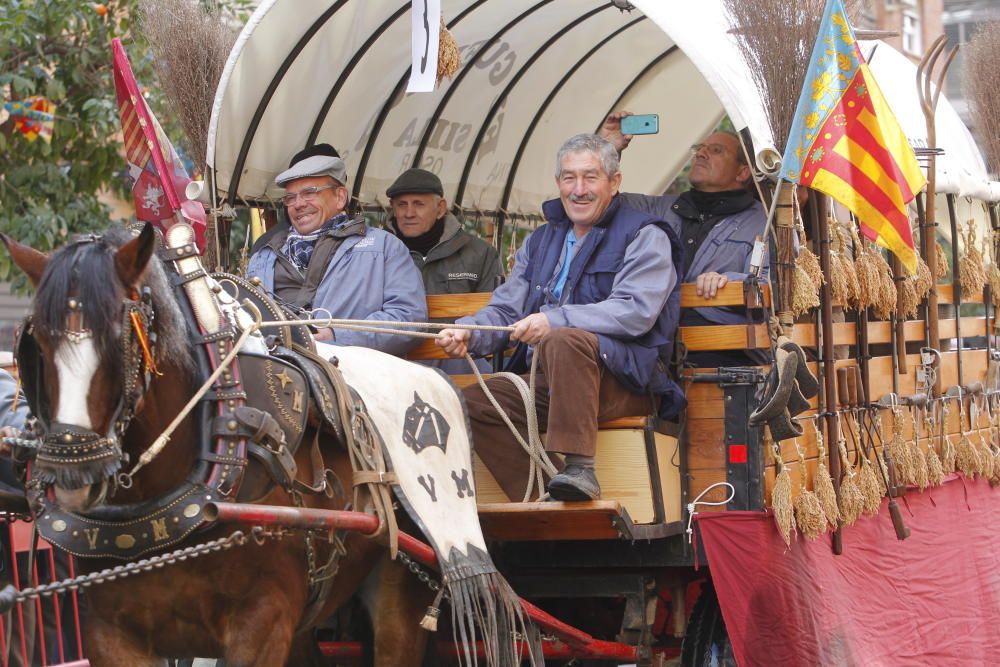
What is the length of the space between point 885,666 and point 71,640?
12.2ft

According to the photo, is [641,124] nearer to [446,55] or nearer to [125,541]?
[446,55]

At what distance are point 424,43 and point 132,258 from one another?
2.32m

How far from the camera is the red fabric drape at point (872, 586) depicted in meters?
5.34

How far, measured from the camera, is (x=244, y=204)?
6.70 m

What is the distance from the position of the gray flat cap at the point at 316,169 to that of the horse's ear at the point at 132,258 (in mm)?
2485

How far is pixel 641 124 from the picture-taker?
Answer: 6949 millimetres

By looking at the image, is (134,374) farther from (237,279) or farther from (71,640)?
(71,640)

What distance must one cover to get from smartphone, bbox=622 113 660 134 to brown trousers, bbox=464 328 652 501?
193 centimetres

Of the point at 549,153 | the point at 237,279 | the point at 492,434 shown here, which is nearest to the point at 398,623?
the point at 492,434

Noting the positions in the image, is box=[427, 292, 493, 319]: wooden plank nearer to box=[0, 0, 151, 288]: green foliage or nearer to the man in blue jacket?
the man in blue jacket

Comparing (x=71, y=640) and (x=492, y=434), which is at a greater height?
(x=492, y=434)

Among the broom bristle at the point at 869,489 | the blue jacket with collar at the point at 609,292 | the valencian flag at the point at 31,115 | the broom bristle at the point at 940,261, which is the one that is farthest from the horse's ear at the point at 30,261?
the valencian flag at the point at 31,115

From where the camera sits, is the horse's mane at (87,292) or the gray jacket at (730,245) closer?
the horse's mane at (87,292)

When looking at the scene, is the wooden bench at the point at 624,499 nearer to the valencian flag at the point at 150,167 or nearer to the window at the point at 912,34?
the valencian flag at the point at 150,167
